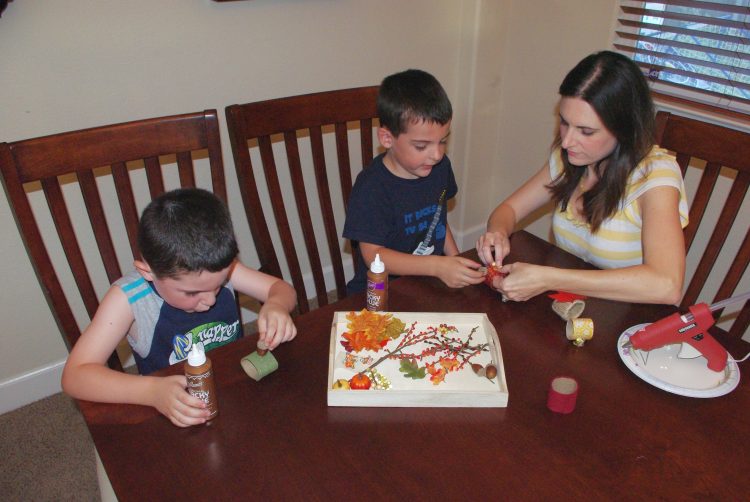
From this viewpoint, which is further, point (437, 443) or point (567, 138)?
point (567, 138)

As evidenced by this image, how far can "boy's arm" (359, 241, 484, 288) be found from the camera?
1.36m

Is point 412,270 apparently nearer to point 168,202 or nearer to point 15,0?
point 168,202

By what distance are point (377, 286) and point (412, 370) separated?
20cm

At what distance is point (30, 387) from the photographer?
2.16m

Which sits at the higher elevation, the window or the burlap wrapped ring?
the window

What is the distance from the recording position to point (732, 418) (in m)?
1.04

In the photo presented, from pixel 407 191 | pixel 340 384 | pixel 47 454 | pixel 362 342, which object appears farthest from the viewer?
pixel 47 454

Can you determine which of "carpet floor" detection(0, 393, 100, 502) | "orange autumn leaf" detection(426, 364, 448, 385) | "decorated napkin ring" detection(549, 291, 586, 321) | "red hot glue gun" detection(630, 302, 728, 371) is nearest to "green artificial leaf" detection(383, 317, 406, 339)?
"orange autumn leaf" detection(426, 364, 448, 385)

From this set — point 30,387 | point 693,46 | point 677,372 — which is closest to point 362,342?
point 677,372

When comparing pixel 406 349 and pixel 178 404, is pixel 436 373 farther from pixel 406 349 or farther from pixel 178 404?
pixel 178 404

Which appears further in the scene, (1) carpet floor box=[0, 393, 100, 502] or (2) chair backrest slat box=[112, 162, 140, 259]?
(1) carpet floor box=[0, 393, 100, 502]

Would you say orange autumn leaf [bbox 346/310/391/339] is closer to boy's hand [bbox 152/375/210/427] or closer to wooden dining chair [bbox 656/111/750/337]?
boy's hand [bbox 152/375/210/427]

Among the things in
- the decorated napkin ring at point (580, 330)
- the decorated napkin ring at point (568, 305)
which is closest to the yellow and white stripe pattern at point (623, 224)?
the decorated napkin ring at point (568, 305)

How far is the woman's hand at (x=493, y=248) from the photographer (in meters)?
1.45
